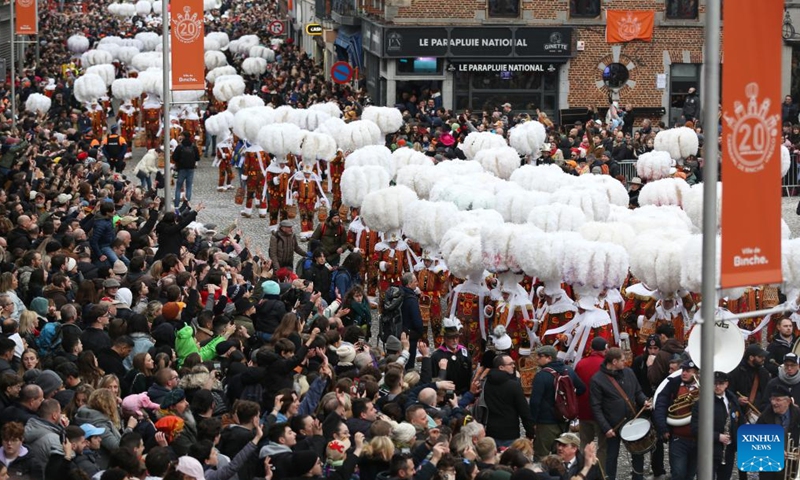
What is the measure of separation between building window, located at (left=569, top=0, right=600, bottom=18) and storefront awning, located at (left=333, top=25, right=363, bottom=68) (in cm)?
760

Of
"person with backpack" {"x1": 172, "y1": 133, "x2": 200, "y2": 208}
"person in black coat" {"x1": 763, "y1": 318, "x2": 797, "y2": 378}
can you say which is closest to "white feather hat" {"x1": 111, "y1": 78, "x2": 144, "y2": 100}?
"person with backpack" {"x1": 172, "y1": 133, "x2": 200, "y2": 208}

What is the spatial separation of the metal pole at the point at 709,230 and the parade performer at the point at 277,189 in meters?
17.8

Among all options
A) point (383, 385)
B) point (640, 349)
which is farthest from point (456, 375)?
point (640, 349)

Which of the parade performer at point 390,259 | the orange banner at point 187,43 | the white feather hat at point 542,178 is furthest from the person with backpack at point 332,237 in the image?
the orange banner at point 187,43

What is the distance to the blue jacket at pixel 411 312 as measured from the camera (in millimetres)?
18234

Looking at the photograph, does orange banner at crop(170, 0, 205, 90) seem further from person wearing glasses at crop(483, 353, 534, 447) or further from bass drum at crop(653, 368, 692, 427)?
bass drum at crop(653, 368, 692, 427)

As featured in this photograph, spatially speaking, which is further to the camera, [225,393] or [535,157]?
[535,157]

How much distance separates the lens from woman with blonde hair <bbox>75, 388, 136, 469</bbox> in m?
11.5

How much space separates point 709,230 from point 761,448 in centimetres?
330

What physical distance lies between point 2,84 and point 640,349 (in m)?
30.8

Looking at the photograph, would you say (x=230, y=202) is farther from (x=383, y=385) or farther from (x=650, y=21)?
(x=383, y=385)

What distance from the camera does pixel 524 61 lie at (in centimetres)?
4275

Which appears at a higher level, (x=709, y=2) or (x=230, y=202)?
(x=709, y=2)

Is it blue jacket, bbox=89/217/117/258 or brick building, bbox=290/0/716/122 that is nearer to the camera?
blue jacket, bbox=89/217/117/258
